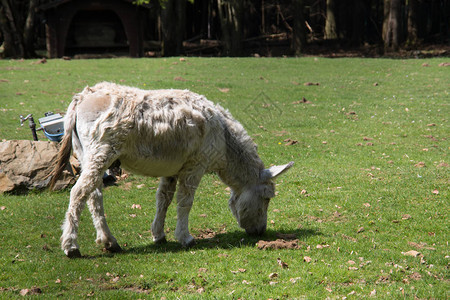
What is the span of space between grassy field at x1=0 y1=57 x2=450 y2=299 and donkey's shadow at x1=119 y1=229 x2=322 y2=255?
0.09 feet

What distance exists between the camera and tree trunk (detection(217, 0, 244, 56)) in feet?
96.5

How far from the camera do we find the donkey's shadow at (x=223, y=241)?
290 inches

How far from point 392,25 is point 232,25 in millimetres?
8981

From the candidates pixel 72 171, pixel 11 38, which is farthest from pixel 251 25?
pixel 72 171

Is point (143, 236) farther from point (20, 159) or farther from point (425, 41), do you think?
point (425, 41)

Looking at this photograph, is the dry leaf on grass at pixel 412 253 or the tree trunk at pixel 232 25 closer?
the dry leaf on grass at pixel 412 253

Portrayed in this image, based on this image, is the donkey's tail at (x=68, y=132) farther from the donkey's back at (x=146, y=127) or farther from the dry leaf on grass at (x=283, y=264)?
the dry leaf on grass at (x=283, y=264)

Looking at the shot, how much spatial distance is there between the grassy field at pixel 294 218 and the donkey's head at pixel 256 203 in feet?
0.71

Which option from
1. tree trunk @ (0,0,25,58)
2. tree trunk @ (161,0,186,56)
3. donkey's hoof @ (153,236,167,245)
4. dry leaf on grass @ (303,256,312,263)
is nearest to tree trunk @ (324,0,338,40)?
tree trunk @ (161,0,186,56)

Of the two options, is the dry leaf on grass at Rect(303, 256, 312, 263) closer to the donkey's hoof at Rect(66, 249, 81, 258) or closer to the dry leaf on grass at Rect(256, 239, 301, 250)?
the dry leaf on grass at Rect(256, 239, 301, 250)

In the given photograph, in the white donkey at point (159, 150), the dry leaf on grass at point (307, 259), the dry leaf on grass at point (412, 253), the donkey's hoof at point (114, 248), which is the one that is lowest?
the dry leaf on grass at point (412, 253)

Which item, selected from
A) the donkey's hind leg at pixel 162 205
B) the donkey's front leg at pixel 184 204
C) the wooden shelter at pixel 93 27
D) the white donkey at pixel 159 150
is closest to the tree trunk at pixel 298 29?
the wooden shelter at pixel 93 27

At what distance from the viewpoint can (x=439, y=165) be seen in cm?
1174

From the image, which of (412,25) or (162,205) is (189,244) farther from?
(412,25)
